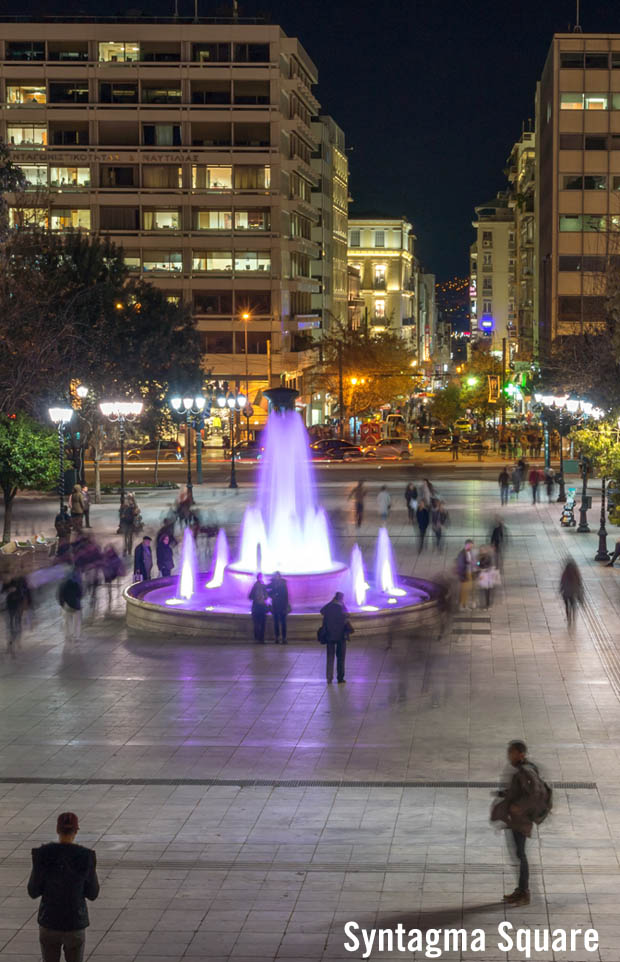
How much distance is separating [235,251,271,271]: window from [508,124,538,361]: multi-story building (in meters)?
19.1

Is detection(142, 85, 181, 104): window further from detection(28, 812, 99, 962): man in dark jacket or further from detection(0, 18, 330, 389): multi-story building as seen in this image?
detection(28, 812, 99, 962): man in dark jacket

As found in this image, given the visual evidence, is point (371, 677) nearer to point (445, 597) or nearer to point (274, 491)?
point (445, 597)

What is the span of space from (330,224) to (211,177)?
2965 cm

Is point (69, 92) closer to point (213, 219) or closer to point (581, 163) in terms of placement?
point (213, 219)

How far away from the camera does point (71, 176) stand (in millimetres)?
89000

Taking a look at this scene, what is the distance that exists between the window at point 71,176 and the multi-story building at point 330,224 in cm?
2257

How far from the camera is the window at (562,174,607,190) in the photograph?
3209 inches

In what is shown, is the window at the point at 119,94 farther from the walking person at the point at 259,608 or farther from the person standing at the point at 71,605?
the walking person at the point at 259,608

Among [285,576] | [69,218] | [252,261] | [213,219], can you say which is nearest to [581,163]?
[252,261]

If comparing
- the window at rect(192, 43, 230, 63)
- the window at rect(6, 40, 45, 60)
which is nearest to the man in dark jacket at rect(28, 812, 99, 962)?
the window at rect(192, 43, 230, 63)

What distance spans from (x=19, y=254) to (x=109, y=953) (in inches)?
1414

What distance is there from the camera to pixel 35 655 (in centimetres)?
2323

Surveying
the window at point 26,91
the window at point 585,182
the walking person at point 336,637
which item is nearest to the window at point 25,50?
the window at point 26,91

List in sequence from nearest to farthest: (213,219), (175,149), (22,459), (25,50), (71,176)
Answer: (22,459)
(25,50)
(175,149)
(71,176)
(213,219)
